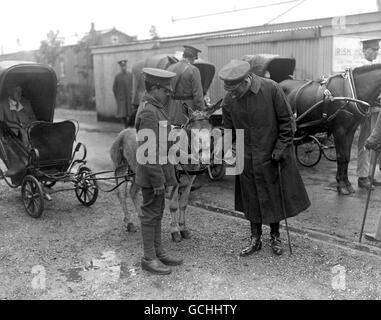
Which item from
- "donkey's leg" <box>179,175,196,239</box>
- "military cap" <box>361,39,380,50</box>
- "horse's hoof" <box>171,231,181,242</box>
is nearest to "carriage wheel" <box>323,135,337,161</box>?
"military cap" <box>361,39,380,50</box>

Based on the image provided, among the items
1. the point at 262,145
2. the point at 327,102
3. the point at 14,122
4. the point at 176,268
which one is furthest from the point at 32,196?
the point at 327,102

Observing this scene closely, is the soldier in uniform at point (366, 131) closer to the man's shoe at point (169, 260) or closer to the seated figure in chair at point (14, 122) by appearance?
the man's shoe at point (169, 260)

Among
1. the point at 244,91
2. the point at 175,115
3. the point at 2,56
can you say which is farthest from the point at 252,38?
the point at 2,56

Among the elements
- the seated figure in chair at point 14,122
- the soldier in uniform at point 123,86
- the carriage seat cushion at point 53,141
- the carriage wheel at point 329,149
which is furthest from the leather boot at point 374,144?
the soldier in uniform at point 123,86

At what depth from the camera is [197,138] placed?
17.7 feet

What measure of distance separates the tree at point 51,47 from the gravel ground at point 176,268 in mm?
22123

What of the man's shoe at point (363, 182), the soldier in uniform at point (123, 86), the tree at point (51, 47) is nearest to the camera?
the man's shoe at point (363, 182)

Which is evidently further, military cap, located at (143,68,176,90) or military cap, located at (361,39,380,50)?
military cap, located at (361,39,380,50)

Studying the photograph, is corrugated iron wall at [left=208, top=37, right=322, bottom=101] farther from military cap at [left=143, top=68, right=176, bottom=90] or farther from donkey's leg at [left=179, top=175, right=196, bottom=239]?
military cap at [left=143, top=68, right=176, bottom=90]

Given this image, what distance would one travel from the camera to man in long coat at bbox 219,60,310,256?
4980 mm

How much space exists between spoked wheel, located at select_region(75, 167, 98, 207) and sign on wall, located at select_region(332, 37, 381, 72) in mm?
6724

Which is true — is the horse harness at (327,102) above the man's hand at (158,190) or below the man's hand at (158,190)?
above

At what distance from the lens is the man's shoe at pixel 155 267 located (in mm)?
4861

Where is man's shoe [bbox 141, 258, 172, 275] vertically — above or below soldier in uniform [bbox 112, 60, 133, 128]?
below
